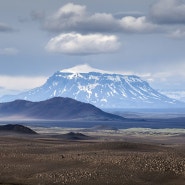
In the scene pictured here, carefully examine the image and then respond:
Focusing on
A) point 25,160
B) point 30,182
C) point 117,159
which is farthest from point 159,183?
point 25,160

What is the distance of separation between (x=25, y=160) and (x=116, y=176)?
47.6 ft

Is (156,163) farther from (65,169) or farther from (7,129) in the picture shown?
(7,129)

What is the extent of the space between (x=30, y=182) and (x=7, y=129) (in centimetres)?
10933

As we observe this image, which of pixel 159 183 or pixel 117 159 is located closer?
pixel 159 183

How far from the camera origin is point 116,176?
51188 millimetres

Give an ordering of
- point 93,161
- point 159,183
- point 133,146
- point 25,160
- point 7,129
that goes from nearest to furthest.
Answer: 1. point 159,183
2. point 93,161
3. point 25,160
4. point 133,146
5. point 7,129

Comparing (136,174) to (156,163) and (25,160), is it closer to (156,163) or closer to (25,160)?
(156,163)

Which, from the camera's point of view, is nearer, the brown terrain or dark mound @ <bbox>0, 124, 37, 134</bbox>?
the brown terrain

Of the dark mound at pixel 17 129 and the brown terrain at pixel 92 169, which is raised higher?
the dark mound at pixel 17 129

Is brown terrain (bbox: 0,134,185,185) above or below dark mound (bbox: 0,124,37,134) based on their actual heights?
below

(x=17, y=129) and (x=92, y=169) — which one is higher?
(x=17, y=129)

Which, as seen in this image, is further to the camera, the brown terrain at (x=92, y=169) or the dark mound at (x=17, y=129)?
the dark mound at (x=17, y=129)

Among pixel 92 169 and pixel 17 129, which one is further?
pixel 17 129

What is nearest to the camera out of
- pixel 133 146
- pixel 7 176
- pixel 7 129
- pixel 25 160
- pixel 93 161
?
pixel 7 176
